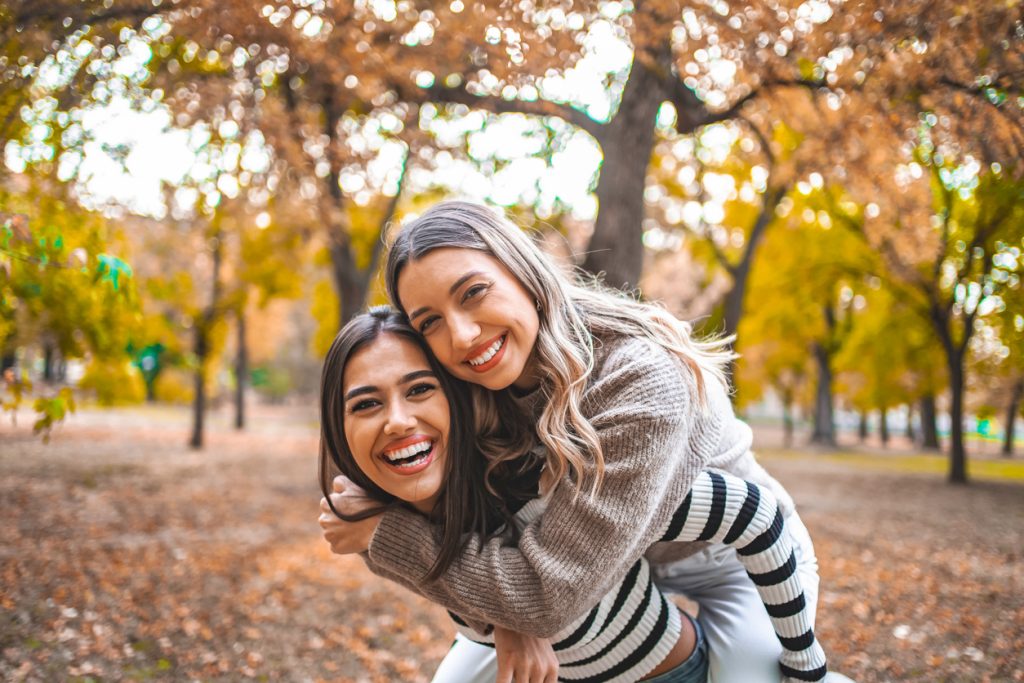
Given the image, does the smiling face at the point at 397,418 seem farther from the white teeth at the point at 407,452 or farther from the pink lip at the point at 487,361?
the pink lip at the point at 487,361

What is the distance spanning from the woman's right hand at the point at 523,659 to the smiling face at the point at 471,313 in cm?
78

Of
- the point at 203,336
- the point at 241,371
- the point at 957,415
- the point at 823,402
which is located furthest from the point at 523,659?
the point at 823,402

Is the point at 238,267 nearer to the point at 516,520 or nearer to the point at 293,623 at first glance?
the point at 293,623

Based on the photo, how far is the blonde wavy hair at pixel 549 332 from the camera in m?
2.22

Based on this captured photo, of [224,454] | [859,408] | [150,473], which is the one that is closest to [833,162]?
[150,473]

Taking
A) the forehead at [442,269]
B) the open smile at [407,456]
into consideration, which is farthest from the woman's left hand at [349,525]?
the forehead at [442,269]

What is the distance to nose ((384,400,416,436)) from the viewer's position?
222 centimetres

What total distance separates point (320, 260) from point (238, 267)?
179 centimetres

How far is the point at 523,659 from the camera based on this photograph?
6.97 feet

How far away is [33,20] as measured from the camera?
3119mm

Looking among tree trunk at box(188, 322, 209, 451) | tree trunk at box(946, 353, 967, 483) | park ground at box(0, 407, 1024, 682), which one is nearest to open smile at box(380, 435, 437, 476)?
park ground at box(0, 407, 1024, 682)

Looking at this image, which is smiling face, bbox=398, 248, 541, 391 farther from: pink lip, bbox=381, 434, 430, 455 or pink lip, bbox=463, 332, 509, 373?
pink lip, bbox=381, 434, 430, 455

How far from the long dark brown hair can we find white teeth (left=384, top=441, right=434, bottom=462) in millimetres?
101

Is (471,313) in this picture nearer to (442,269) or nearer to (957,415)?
(442,269)
